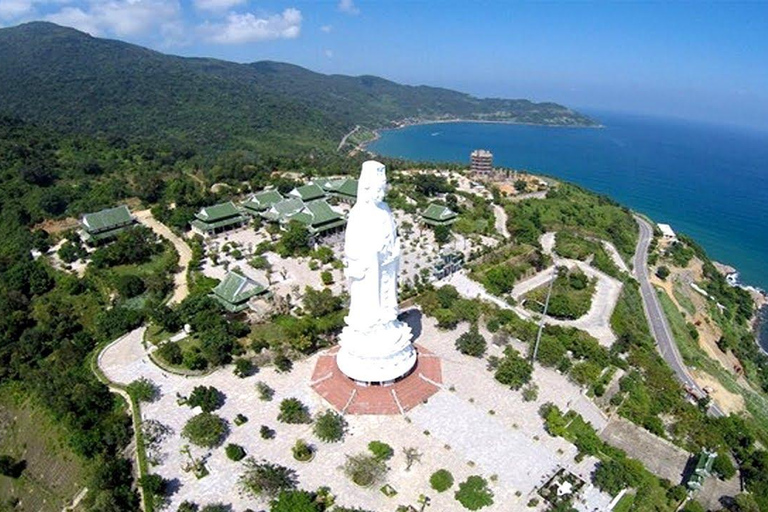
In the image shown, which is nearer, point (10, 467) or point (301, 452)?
point (301, 452)

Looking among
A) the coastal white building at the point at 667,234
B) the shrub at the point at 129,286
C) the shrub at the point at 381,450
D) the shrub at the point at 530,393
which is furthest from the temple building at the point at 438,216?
the coastal white building at the point at 667,234

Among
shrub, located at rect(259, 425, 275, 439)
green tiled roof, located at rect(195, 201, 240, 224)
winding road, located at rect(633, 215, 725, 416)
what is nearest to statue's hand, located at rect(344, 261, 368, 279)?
shrub, located at rect(259, 425, 275, 439)

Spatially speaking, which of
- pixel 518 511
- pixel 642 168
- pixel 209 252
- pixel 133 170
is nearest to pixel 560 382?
pixel 518 511

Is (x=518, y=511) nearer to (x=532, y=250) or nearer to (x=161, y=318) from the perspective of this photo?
(x=161, y=318)

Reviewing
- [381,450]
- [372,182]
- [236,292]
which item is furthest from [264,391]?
[372,182]

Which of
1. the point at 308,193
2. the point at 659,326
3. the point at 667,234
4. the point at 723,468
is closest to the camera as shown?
the point at 723,468

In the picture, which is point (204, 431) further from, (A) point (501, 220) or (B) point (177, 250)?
(A) point (501, 220)
